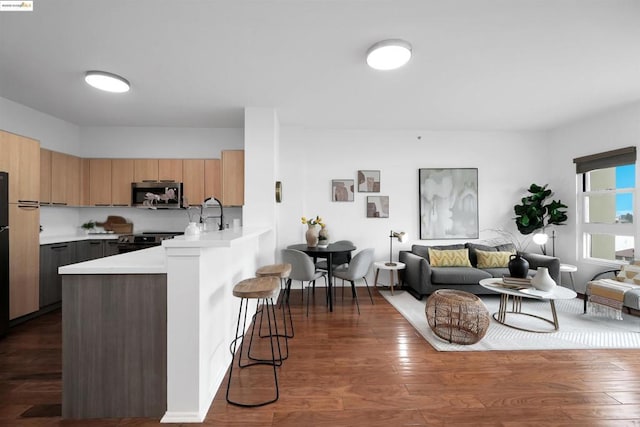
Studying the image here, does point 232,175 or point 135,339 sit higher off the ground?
point 232,175

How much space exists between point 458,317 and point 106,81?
433 cm

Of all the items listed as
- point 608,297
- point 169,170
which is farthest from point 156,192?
point 608,297

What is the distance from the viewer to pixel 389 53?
2.38 m

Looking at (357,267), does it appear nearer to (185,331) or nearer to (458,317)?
(458,317)

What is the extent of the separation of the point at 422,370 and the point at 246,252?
210cm

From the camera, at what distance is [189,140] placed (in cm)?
473

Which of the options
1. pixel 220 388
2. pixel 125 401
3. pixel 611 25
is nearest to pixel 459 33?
pixel 611 25

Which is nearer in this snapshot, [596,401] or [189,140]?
[596,401]

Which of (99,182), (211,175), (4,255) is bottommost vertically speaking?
(4,255)

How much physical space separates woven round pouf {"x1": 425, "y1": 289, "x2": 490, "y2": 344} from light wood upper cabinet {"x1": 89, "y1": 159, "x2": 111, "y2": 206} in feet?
16.5

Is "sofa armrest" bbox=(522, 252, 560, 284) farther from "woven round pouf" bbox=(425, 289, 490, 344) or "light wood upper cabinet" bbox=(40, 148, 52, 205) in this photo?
"light wood upper cabinet" bbox=(40, 148, 52, 205)

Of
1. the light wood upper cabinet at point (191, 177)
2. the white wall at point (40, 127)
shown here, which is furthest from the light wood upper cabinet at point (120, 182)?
the light wood upper cabinet at point (191, 177)

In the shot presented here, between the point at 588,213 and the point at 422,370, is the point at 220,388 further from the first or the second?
the point at 588,213

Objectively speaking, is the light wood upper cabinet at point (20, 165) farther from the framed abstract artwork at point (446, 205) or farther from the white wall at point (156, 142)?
the framed abstract artwork at point (446, 205)
